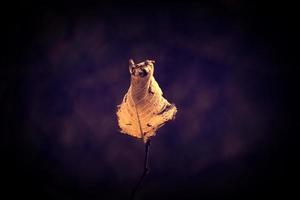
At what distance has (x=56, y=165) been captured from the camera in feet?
5.39

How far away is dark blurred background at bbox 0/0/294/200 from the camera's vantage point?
5.15 feet

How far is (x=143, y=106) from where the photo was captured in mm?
924

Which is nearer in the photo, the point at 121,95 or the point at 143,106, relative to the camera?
the point at 143,106

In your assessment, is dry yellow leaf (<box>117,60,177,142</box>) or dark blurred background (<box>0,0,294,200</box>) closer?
dry yellow leaf (<box>117,60,177,142</box>)

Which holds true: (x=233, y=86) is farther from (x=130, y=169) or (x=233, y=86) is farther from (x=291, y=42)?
(x=130, y=169)

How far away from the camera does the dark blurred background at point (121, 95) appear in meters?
1.57

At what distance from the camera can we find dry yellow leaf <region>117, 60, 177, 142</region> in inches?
34.5

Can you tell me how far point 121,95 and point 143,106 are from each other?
0.75 m

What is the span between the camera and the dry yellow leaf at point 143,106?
2.87 ft

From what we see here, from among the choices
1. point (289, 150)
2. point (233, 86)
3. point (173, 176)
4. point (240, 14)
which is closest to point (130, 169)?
point (173, 176)

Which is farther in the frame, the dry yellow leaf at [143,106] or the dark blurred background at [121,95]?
the dark blurred background at [121,95]

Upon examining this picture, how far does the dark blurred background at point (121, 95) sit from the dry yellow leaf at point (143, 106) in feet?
2.21

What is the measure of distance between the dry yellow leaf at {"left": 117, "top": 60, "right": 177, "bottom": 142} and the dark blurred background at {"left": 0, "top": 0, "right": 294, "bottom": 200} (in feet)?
2.21

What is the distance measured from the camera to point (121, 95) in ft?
5.46
